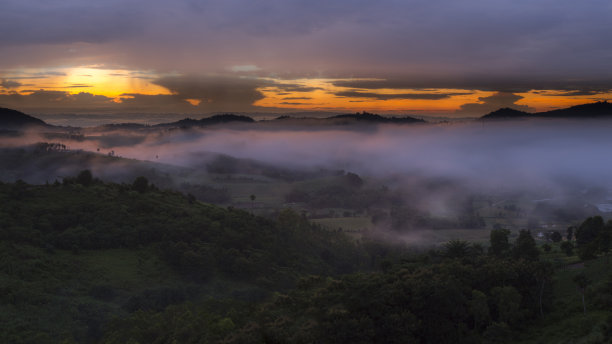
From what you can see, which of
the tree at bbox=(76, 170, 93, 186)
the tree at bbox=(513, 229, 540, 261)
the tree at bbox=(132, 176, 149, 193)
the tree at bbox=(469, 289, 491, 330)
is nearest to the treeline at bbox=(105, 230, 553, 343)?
the tree at bbox=(469, 289, 491, 330)

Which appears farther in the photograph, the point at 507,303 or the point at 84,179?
the point at 84,179

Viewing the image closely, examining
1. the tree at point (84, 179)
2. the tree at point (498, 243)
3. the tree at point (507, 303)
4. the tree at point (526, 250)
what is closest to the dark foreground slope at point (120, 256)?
the tree at point (84, 179)

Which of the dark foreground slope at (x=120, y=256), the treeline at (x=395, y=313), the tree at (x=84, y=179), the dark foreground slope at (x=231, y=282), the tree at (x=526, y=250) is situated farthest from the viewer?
the tree at (x=84, y=179)

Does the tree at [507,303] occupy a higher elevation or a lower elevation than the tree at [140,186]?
lower

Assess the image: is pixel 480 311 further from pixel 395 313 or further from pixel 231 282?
pixel 231 282

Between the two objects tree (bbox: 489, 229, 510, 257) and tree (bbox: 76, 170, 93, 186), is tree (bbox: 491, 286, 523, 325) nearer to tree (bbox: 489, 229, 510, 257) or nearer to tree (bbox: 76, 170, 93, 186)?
tree (bbox: 489, 229, 510, 257)

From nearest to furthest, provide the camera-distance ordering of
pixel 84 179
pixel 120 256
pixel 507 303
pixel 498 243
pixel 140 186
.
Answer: pixel 507 303 < pixel 498 243 < pixel 120 256 < pixel 84 179 < pixel 140 186

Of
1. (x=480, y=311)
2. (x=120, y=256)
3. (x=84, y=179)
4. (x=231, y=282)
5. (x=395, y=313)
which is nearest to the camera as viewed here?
(x=395, y=313)

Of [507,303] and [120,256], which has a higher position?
[507,303]

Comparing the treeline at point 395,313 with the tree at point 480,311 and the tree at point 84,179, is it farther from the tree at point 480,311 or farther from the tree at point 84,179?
the tree at point 84,179

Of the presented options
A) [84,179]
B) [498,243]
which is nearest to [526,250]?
[498,243]

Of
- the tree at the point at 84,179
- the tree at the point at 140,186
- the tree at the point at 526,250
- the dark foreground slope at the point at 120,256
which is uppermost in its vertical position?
the tree at the point at 84,179
